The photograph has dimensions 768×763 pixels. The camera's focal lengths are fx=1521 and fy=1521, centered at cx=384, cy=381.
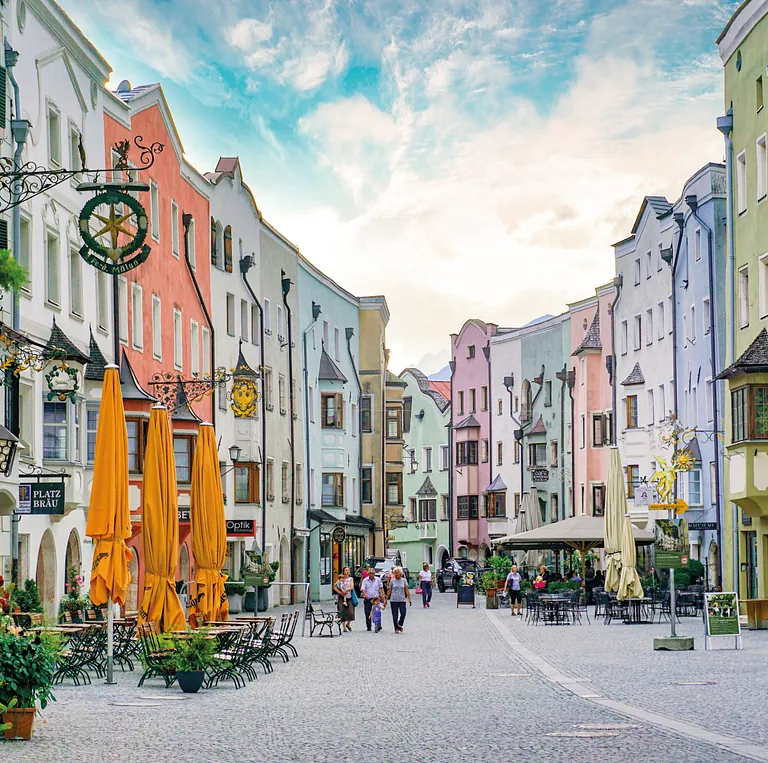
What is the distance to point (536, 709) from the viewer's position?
17172 millimetres

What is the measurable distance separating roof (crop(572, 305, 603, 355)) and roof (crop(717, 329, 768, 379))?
1405 inches

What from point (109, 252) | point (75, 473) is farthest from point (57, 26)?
point (109, 252)

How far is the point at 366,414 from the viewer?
76375 millimetres

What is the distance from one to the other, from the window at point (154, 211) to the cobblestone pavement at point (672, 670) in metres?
15.6

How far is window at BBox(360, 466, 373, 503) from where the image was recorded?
75.8 meters

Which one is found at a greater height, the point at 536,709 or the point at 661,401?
the point at 661,401

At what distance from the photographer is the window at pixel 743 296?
39.4m

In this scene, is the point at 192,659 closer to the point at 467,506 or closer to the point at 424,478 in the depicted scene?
the point at 467,506

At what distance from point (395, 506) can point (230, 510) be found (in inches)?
1196

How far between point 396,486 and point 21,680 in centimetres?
6885

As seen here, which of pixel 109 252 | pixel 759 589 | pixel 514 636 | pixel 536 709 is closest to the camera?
pixel 536 709

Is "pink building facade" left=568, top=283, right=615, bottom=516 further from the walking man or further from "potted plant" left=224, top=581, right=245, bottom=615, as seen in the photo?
the walking man

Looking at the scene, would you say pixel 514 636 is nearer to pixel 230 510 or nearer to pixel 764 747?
pixel 230 510

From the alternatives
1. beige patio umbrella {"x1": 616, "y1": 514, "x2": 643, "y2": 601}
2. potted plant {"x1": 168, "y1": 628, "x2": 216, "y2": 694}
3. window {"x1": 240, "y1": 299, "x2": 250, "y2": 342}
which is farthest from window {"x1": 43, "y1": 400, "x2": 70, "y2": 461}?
window {"x1": 240, "y1": 299, "x2": 250, "y2": 342}
